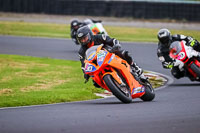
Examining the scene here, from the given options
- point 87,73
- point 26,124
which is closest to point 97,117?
point 26,124

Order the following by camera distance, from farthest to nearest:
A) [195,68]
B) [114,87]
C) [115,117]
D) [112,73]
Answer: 1. [195,68]
2. [112,73]
3. [114,87]
4. [115,117]

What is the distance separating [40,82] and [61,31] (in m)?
16.7

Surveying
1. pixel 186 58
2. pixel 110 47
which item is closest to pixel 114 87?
pixel 110 47

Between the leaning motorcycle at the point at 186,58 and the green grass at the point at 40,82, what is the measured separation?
6.95 ft

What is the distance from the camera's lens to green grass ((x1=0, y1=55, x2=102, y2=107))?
9.78 metres

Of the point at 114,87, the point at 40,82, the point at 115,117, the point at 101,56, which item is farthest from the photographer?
the point at 40,82

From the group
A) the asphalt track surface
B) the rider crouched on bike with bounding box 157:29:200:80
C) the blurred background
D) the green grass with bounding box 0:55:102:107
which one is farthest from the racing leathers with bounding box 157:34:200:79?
the blurred background

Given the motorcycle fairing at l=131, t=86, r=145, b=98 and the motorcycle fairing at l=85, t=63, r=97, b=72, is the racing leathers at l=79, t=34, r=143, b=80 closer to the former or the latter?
the motorcycle fairing at l=131, t=86, r=145, b=98

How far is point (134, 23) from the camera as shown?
3019cm

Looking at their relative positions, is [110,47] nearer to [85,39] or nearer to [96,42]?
[96,42]

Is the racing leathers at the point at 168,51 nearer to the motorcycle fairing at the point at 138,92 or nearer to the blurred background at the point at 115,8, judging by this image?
the motorcycle fairing at the point at 138,92

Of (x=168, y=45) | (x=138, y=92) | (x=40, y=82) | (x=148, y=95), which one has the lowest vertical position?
(x=40, y=82)

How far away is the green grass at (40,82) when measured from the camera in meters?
9.78

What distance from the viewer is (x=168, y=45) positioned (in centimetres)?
1235
